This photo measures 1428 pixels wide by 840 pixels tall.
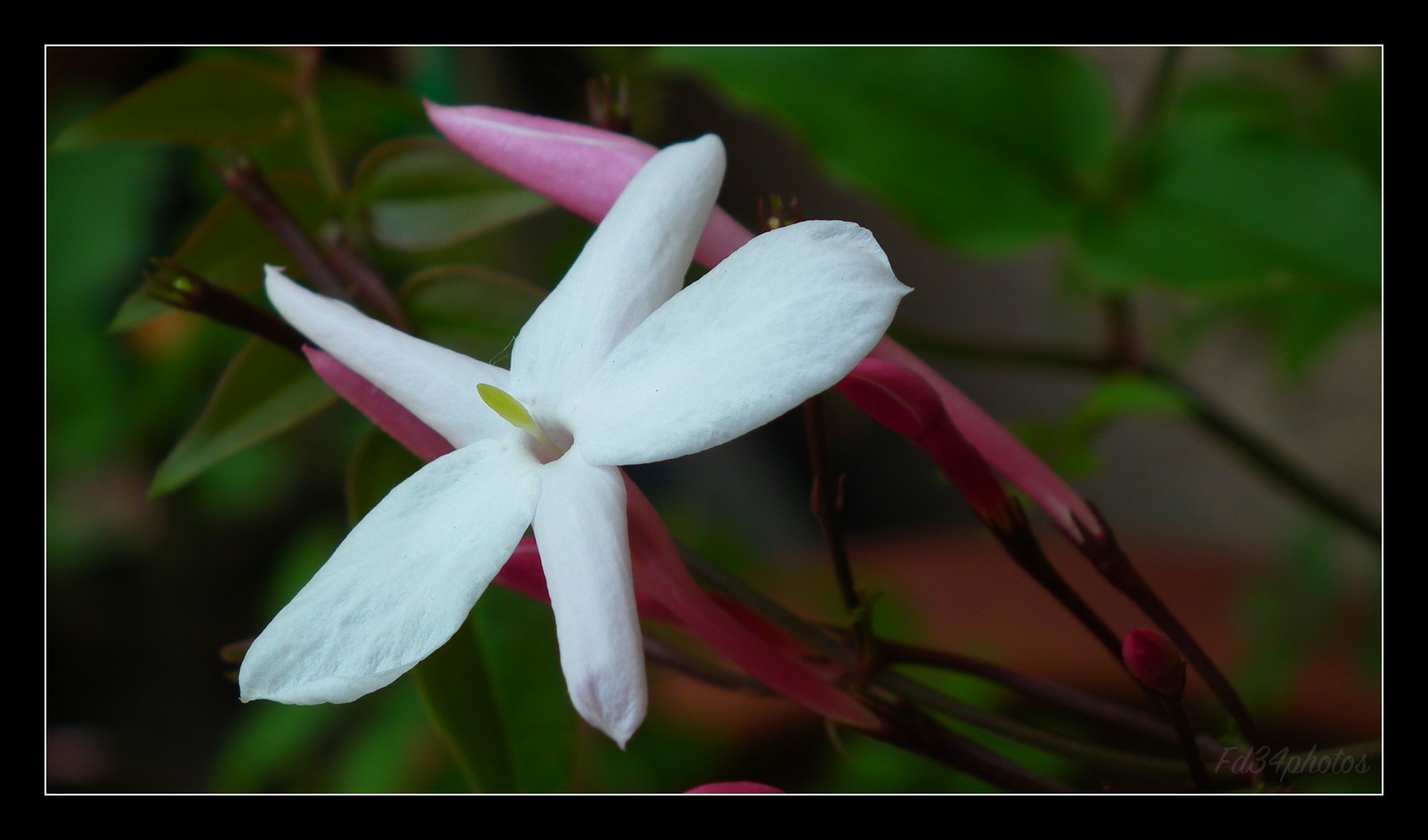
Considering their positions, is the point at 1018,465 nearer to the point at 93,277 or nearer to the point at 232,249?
the point at 232,249

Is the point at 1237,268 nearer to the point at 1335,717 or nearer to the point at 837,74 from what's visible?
the point at 837,74

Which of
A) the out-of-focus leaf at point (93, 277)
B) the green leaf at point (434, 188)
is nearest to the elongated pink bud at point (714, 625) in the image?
the green leaf at point (434, 188)

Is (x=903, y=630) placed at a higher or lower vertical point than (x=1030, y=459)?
lower

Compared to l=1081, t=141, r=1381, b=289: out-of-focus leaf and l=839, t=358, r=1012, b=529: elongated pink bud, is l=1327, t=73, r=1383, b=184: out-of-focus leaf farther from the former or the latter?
l=839, t=358, r=1012, b=529: elongated pink bud

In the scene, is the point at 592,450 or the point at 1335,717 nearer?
the point at 592,450

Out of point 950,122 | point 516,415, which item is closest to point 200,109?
point 516,415

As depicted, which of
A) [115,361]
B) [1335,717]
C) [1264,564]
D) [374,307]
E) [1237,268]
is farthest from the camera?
[1264,564]

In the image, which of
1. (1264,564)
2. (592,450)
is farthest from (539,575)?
(1264,564)

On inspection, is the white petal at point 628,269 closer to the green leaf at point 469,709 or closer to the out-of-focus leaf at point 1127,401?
the green leaf at point 469,709

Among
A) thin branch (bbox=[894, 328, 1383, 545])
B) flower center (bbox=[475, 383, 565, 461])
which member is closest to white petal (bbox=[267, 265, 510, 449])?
flower center (bbox=[475, 383, 565, 461])
